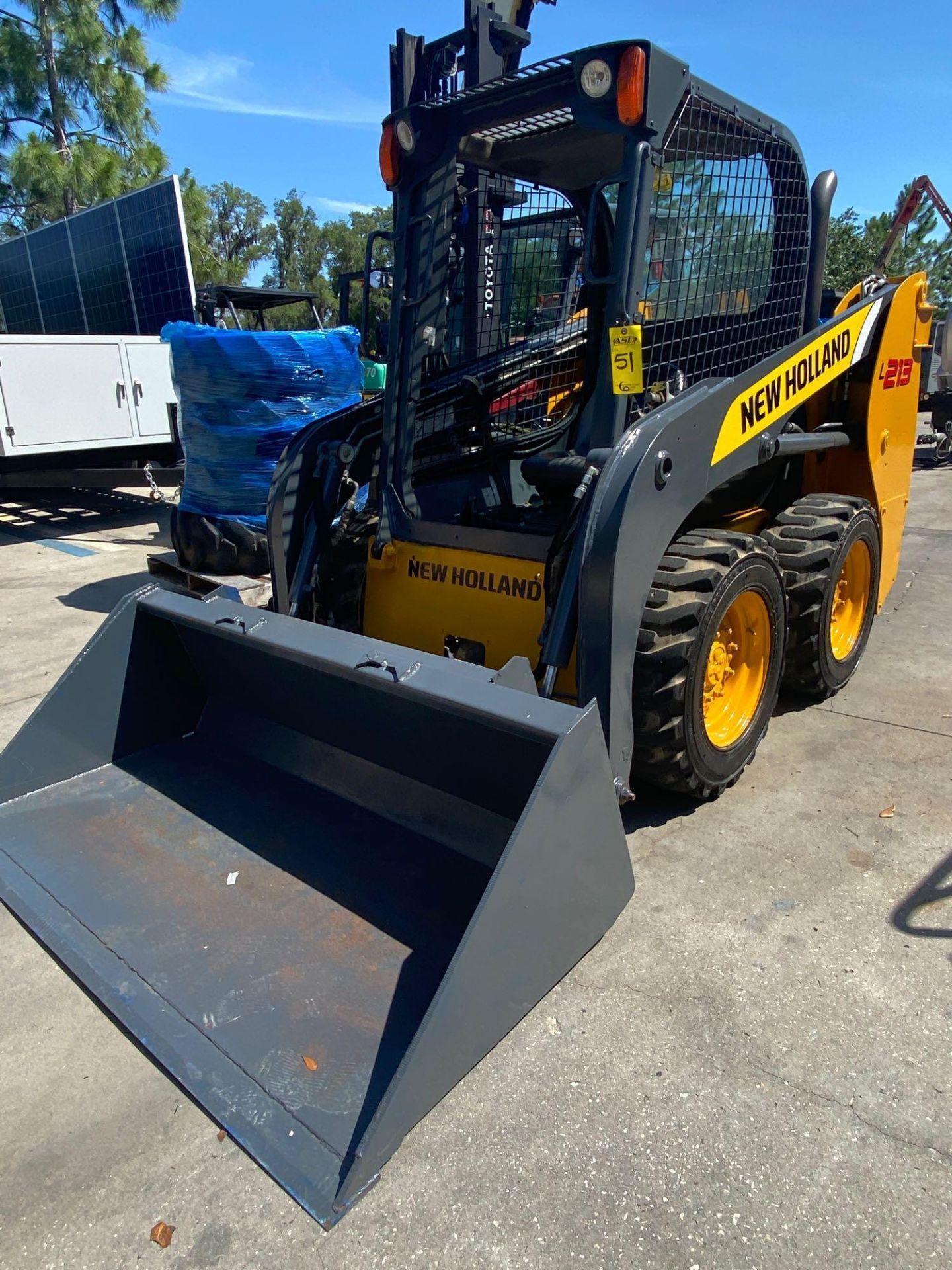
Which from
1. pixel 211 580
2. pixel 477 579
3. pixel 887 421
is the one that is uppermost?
pixel 887 421

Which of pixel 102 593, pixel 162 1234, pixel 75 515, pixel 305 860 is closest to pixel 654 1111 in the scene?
pixel 162 1234

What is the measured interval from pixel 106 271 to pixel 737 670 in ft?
44.4

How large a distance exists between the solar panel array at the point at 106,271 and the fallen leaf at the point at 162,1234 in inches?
466

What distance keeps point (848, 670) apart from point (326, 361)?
4043 mm

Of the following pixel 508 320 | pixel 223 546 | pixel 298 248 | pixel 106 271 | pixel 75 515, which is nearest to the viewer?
pixel 508 320

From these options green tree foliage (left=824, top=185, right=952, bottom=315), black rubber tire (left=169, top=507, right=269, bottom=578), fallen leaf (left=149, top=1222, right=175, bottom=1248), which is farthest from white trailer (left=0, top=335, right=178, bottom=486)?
green tree foliage (left=824, top=185, right=952, bottom=315)

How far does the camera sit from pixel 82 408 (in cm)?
922

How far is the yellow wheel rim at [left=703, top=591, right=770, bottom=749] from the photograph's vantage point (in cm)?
328

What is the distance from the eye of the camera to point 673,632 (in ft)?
9.28

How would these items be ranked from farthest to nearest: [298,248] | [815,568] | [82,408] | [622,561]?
[298,248]
[82,408]
[815,568]
[622,561]

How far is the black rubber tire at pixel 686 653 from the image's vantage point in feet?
9.19

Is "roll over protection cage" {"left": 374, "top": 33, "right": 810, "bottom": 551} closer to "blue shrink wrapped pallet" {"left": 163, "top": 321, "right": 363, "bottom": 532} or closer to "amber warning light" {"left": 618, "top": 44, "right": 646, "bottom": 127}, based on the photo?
"amber warning light" {"left": 618, "top": 44, "right": 646, "bottom": 127}

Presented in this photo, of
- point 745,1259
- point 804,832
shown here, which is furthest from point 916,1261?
point 804,832

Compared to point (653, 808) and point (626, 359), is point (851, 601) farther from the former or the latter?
point (626, 359)
